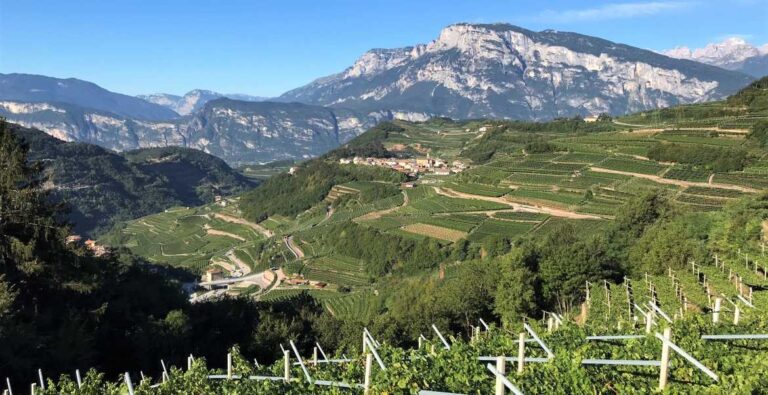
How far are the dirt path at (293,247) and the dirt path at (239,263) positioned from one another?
739 cm

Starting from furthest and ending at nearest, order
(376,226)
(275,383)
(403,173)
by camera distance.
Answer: (403,173) → (376,226) → (275,383)

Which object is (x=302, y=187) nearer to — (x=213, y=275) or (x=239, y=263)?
(x=239, y=263)

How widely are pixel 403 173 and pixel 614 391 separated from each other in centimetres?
10008

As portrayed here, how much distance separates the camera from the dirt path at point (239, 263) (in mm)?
76062

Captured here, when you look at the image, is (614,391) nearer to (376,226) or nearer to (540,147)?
(376,226)

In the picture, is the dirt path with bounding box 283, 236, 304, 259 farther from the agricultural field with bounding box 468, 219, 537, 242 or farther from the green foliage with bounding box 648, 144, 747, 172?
the green foliage with bounding box 648, 144, 747, 172

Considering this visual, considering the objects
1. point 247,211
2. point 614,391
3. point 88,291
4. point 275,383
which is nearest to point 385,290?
point 88,291

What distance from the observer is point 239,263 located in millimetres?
80688

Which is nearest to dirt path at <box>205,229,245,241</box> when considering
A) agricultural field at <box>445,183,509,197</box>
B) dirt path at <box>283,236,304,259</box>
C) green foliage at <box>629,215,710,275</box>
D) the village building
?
dirt path at <box>283,236,304,259</box>

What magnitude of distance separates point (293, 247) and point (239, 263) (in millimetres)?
10769

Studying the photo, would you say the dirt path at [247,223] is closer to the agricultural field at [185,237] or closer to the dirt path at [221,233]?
the agricultural field at [185,237]

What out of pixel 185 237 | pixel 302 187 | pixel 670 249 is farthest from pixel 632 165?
pixel 185 237

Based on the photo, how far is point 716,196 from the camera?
143 ft

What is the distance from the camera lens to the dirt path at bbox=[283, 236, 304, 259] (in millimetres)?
73375
